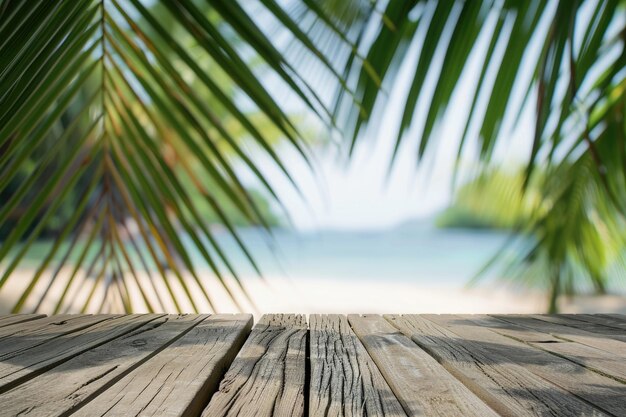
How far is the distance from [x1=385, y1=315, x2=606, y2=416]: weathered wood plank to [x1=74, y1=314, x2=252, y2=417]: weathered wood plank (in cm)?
36

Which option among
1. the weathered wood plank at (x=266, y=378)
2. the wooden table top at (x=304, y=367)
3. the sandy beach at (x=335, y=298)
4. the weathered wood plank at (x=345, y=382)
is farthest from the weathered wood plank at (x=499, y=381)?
the sandy beach at (x=335, y=298)

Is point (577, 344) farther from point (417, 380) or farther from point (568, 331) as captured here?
point (417, 380)

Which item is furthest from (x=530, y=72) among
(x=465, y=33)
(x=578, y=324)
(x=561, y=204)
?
(x=561, y=204)

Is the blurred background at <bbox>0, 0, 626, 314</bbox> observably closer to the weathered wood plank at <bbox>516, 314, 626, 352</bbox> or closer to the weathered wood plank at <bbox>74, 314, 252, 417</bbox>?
the weathered wood plank at <bbox>74, 314, 252, 417</bbox>

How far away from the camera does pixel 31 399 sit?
0.76 m

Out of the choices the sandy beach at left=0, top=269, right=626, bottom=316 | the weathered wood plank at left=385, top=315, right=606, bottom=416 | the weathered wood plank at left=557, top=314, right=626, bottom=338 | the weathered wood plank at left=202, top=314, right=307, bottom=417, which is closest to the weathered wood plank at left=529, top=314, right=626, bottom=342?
the weathered wood plank at left=557, top=314, right=626, bottom=338

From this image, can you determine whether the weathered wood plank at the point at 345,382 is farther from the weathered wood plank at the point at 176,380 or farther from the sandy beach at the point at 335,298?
the sandy beach at the point at 335,298

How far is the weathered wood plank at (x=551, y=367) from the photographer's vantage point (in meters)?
0.80

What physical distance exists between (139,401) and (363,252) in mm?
29279

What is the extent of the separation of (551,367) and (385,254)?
1125 inches

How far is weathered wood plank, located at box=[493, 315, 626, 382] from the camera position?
3.28ft

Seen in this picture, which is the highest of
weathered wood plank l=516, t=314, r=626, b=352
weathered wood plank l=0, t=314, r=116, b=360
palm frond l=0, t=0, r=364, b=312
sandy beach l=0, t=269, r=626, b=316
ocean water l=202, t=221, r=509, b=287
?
ocean water l=202, t=221, r=509, b=287

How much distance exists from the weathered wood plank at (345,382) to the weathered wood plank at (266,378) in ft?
0.07

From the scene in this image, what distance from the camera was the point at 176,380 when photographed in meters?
0.84
